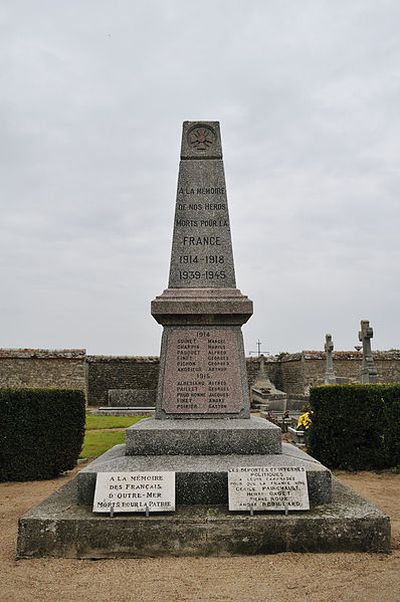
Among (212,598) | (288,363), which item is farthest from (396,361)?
(212,598)

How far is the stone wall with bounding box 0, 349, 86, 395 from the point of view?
1994 cm

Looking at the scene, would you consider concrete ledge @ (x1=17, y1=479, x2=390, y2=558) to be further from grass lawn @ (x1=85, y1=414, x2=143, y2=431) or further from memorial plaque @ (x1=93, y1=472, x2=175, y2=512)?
grass lawn @ (x1=85, y1=414, x2=143, y2=431)

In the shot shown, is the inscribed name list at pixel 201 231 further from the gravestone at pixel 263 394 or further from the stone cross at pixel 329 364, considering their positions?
the stone cross at pixel 329 364

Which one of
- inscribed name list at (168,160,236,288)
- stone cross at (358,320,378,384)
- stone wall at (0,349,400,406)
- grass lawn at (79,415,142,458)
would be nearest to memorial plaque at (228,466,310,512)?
inscribed name list at (168,160,236,288)

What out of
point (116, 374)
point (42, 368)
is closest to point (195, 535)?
point (42, 368)

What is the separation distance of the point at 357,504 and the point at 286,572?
1.06 m

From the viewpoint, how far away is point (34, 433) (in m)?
8.05

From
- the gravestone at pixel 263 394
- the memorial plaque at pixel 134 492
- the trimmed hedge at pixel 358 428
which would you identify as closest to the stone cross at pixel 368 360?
the gravestone at pixel 263 394

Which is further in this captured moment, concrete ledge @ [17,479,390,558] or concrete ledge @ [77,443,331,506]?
concrete ledge @ [77,443,331,506]

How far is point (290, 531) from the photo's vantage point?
12.6 feet

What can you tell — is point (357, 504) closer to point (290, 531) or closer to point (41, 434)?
point (290, 531)

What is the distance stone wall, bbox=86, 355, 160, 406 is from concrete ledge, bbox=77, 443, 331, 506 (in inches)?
740

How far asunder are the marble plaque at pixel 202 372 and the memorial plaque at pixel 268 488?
128 cm

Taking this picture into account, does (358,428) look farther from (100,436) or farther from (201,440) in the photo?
(100,436)
